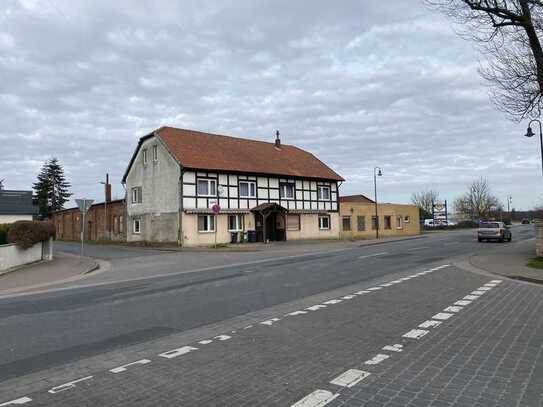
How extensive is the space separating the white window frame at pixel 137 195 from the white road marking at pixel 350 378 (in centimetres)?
3541

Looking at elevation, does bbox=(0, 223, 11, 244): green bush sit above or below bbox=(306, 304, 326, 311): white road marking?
above

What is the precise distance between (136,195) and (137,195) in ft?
0.58

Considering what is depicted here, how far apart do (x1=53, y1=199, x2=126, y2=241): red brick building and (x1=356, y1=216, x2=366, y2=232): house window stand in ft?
76.3

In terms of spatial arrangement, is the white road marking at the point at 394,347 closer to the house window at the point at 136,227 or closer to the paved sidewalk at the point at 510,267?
the paved sidewalk at the point at 510,267

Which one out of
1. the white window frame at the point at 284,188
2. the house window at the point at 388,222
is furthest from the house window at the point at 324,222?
the house window at the point at 388,222

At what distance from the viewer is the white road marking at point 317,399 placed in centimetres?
417

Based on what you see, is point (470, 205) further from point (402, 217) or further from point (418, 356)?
point (418, 356)

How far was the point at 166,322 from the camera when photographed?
25.9 ft

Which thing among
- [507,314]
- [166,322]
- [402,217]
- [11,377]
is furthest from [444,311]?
[402,217]

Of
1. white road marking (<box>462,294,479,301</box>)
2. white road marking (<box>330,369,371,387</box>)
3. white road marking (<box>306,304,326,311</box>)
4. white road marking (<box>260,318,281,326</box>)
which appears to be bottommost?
white road marking (<box>462,294,479,301</box>)

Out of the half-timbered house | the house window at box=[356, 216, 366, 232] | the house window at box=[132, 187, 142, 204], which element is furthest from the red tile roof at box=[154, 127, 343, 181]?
the house window at box=[132, 187, 142, 204]

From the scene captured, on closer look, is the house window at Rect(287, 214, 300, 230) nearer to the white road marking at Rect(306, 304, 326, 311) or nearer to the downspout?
the downspout

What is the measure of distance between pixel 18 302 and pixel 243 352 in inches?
300

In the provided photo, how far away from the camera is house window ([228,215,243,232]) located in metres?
35.5
